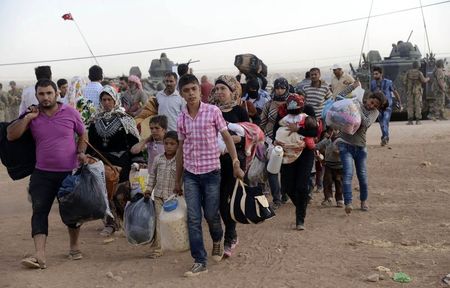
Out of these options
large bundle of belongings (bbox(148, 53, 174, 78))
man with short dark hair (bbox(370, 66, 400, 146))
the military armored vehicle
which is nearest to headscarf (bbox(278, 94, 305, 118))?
man with short dark hair (bbox(370, 66, 400, 146))

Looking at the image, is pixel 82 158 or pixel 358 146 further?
pixel 358 146

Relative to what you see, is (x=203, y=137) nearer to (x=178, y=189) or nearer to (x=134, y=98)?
(x=178, y=189)

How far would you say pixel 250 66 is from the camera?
9.87 meters

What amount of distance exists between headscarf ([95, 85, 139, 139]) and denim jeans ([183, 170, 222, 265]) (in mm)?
1459

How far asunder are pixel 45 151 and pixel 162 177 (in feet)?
3.52

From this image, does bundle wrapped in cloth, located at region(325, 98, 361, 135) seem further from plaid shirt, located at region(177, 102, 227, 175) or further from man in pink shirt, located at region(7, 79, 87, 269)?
man in pink shirt, located at region(7, 79, 87, 269)

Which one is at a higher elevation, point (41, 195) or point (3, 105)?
point (3, 105)

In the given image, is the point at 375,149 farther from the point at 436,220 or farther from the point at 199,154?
the point at 199,154

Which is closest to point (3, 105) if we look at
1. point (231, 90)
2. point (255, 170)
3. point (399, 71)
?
point (399, 71)

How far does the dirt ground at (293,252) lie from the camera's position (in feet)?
17.4

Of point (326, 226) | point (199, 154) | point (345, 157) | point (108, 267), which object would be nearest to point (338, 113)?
point (345, 157)

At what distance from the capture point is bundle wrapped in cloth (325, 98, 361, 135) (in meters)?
7.37

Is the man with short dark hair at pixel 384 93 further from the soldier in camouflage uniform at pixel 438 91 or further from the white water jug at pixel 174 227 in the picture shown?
the white water jug at pixel 174 227

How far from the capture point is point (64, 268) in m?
5.86
